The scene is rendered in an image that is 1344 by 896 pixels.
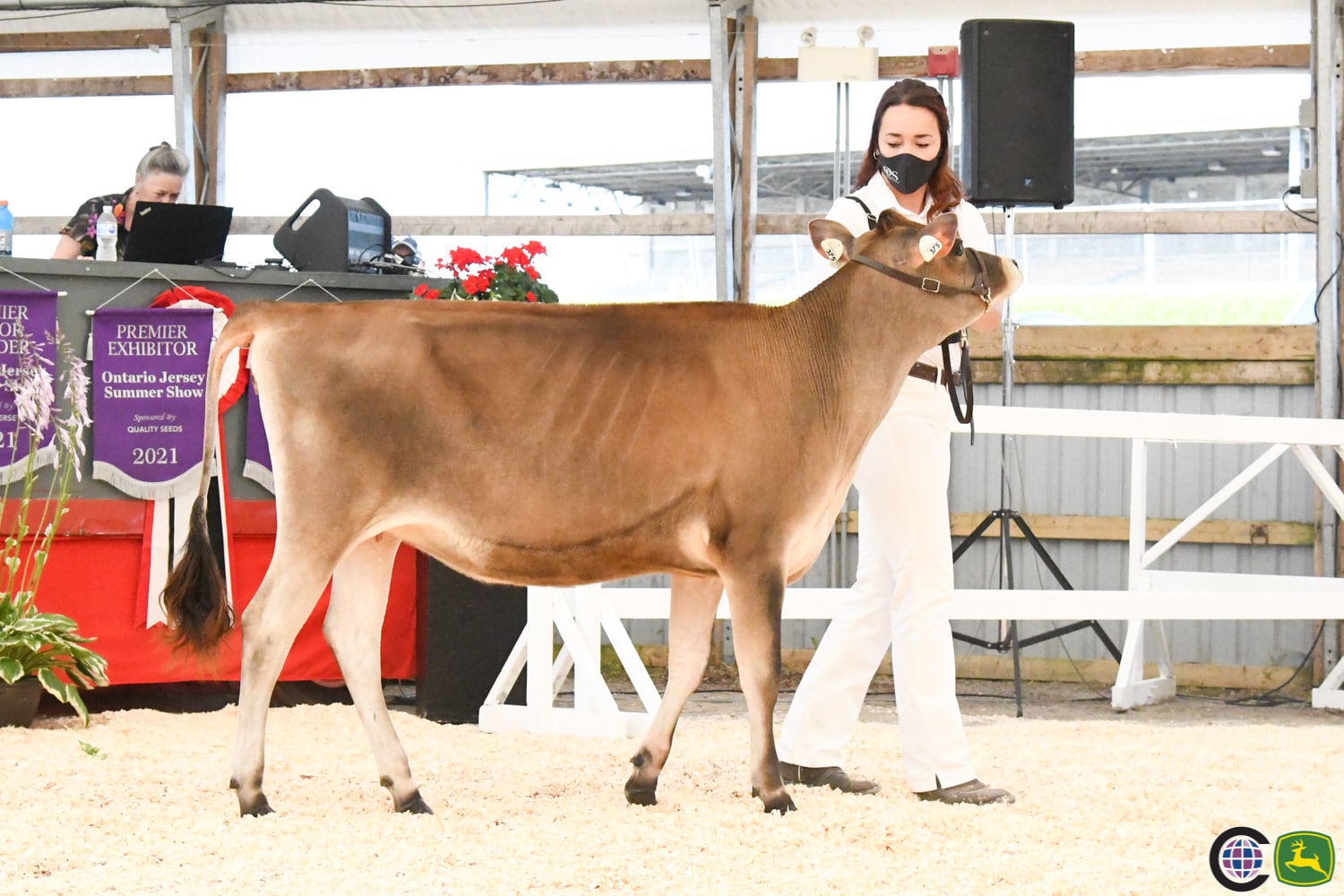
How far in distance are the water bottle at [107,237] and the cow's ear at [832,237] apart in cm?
358

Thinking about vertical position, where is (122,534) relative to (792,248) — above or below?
below

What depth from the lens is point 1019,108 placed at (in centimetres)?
697

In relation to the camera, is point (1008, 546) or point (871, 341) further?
point (1008, 546)

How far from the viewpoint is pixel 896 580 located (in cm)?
412

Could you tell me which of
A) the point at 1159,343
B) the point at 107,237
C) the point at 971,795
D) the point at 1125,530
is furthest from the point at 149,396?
the point at 1159,343

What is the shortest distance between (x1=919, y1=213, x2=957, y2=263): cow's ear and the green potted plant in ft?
10.2

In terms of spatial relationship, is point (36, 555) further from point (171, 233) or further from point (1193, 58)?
point (1193, 58)

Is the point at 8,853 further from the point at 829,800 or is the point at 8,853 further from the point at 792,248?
the point at 792,248

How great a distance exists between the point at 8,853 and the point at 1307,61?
7.14 meters

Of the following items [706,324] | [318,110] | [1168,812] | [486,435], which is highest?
[318,110]

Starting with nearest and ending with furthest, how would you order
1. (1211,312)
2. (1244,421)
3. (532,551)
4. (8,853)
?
(8,853) < (532,551) < (1244,421) < (1211,312)

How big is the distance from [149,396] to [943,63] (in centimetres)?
443

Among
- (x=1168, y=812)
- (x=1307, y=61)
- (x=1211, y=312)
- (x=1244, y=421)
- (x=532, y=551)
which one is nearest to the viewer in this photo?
(x=532, y=551)

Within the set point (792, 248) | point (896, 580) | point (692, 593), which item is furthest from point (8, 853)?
point (792, 248)
